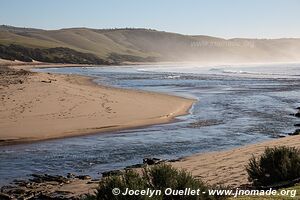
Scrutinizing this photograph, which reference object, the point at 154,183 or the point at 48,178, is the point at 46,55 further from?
the point at 154,183

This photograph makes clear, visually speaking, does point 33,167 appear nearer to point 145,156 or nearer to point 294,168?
point 145,156

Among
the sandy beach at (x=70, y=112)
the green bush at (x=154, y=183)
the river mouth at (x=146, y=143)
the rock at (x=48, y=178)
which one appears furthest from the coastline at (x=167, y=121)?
the green bush at (x=154, y=183)

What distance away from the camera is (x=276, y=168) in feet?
28.7

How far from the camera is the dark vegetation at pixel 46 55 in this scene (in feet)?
335

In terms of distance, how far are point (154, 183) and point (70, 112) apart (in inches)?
567

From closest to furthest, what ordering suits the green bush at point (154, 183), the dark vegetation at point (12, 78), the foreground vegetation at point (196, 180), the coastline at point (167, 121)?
the green bush at point (154, 183), the foreground vegetation at point (196, 180), the coastline at point (167, 121), the dark vegetation at point (12, 78)

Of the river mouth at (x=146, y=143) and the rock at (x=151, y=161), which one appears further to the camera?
the river mouth at (x=146, y=143)

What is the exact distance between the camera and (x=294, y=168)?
8.70 metres

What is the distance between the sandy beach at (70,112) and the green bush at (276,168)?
945 centimetres

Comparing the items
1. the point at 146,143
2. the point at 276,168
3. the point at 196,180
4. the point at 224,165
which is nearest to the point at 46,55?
the point at 146,143

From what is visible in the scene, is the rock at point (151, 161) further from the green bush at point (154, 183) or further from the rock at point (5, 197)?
the green bush at point (154, 183)

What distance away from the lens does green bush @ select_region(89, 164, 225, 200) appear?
6.25 meters

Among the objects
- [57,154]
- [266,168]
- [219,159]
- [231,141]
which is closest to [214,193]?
[266,168]

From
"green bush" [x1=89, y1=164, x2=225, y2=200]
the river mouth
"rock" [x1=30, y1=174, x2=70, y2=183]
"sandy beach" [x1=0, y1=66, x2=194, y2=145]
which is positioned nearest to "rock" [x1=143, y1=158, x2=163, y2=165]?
the river mouth
